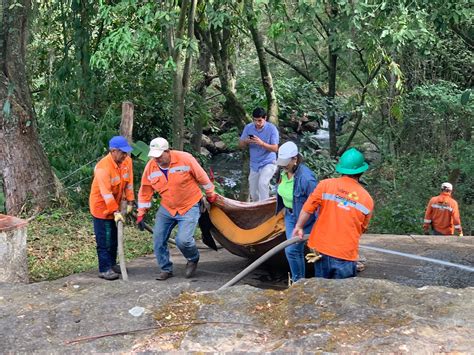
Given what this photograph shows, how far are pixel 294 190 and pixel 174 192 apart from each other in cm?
141

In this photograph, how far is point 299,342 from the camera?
9.78 feet

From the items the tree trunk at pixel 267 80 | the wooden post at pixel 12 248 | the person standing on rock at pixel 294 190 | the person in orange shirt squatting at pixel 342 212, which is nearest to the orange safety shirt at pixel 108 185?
the wooden post at pixel 12 248

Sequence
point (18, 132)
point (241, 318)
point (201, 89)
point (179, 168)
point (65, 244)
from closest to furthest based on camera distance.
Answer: point (241, 318) < point (179, 168) < point (65, 244) < point (18, 132) < point (201, 89)

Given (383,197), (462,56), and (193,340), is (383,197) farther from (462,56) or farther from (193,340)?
(193,340)

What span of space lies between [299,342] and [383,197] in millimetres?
11497

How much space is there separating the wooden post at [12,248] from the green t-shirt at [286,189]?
2295mm

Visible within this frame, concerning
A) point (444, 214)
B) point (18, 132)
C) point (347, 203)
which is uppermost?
point (18, 132)

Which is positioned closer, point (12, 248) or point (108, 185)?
point (12, 248)

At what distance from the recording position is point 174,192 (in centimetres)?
589

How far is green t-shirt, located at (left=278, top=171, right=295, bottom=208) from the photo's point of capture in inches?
202

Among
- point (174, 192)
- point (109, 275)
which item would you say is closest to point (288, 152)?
point (174, 192)

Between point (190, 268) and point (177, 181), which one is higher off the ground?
point (177, 181)

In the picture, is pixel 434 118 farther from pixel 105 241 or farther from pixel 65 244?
pixel 105 241

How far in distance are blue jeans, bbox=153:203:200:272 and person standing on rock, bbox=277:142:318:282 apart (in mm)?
1013
